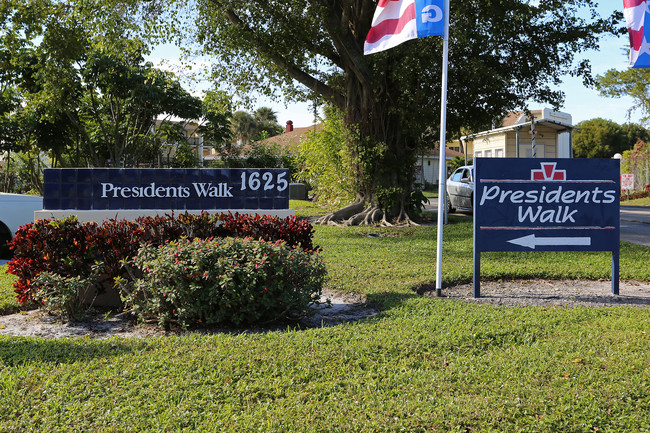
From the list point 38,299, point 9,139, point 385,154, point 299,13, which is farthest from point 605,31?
point 9,139

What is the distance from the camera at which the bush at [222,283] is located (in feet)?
16.8

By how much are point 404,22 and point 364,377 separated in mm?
4601

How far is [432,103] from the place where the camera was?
50.8 feet

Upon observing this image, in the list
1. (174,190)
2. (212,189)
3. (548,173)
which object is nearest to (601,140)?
(548,173)

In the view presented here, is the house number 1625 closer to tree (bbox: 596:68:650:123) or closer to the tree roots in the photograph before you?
the tree roots

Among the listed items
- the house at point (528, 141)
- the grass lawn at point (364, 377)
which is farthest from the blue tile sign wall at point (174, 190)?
the house at point (528, 141)

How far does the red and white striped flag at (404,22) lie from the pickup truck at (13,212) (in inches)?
242

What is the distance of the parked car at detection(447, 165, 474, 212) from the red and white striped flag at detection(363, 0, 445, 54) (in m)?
12.4

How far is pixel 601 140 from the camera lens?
57.9 meters

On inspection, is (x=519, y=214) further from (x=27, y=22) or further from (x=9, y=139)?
(x=9, y=139)

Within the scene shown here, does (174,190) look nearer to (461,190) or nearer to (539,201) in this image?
(539,201)

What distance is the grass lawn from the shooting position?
3379mm

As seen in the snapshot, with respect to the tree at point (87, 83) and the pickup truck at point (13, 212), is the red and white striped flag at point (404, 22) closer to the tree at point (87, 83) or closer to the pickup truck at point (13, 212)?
the pickup truck at point (13, 212)

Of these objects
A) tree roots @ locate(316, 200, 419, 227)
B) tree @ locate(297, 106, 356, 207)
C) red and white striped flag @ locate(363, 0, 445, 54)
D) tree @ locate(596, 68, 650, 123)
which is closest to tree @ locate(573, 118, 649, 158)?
tree @ locate(596, 68, 650, 123)
